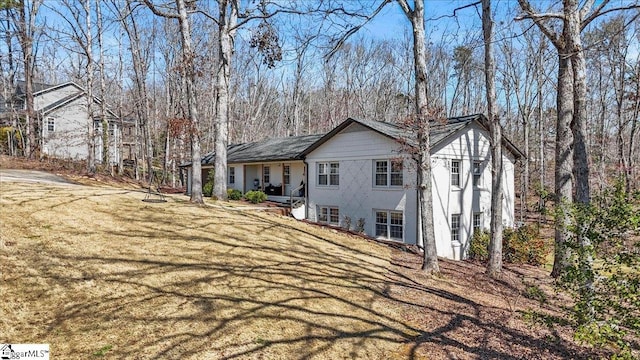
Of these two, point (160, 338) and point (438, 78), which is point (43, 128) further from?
point (438, 78)

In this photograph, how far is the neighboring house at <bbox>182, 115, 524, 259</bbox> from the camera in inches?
636

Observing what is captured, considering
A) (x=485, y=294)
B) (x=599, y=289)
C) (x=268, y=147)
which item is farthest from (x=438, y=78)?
(x=599, y=289)

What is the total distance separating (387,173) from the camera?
1695cm

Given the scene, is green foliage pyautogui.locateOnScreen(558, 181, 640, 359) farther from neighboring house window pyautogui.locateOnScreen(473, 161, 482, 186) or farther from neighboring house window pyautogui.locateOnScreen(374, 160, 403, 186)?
neighboring house window pyautogui.locateOnScreen(473, 161, 482, 186)

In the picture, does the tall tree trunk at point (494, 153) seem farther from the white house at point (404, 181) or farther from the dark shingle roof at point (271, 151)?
the dark shingle roof at point (271, 151)

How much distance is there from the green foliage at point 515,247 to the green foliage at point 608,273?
12.4 meters

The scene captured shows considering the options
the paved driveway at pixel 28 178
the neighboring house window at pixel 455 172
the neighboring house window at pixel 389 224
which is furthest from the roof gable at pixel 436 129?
the paved driveway at pixel 28 178

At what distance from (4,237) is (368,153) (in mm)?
13447

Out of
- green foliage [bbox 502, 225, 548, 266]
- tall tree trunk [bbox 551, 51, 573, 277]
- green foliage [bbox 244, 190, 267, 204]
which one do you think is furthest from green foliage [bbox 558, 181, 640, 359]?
green foliage [bbox 244, 190, 267, 204]

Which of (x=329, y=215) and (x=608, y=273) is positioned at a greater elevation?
(x=608, y=273)

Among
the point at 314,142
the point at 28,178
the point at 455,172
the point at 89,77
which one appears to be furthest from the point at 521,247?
the point at 89,77

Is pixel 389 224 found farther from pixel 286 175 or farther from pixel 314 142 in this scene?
pixel 286 175

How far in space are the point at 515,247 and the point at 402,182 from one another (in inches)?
216

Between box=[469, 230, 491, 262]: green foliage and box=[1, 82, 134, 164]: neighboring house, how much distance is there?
84.9ft
